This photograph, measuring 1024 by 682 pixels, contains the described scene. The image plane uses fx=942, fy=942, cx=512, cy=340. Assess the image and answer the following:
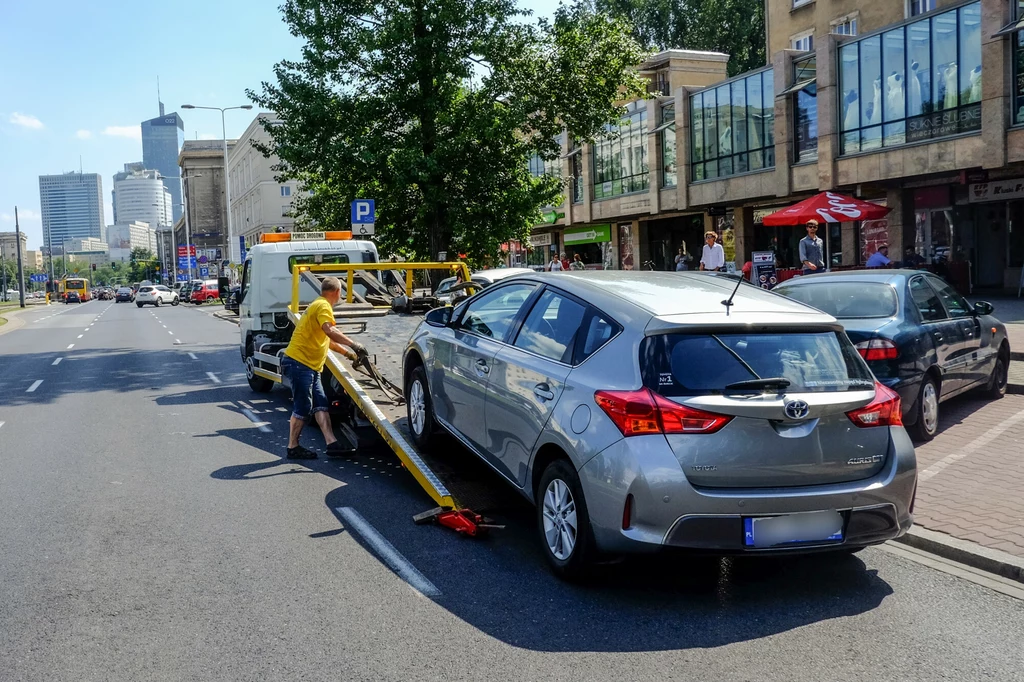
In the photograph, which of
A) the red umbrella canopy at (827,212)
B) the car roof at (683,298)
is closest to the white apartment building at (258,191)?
the red umbrella canopy at (827,212)

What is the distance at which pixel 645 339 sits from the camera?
4.82m

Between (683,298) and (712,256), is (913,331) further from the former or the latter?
(712,256)

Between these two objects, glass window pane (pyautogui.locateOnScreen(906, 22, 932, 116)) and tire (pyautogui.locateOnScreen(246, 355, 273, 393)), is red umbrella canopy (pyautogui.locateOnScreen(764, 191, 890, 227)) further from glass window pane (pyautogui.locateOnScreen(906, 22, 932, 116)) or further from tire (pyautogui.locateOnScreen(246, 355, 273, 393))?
tire (pyautogui.locateOnScreen(246, 355, 273, 393))

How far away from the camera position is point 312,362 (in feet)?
29.0

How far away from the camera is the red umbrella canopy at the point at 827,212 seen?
800 inches

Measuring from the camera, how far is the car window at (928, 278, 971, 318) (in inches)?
368

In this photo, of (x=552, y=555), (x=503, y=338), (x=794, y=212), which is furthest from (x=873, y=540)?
(x=794, y=212)

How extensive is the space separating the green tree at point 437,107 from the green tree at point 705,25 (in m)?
30.5

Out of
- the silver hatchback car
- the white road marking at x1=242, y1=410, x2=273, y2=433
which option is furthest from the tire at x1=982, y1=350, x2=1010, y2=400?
the white road marking at x1=242, y1=410, x2=273, y2=433

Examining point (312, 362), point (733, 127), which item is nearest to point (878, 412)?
point (312, 362)

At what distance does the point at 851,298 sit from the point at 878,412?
421cm

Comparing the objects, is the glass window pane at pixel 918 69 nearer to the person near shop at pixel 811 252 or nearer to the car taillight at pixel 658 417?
the person near shop at pixel 811 252

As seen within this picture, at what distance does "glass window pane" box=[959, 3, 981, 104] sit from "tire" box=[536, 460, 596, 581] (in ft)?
70.4

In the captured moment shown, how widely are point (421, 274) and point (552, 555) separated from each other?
62.4 ft
